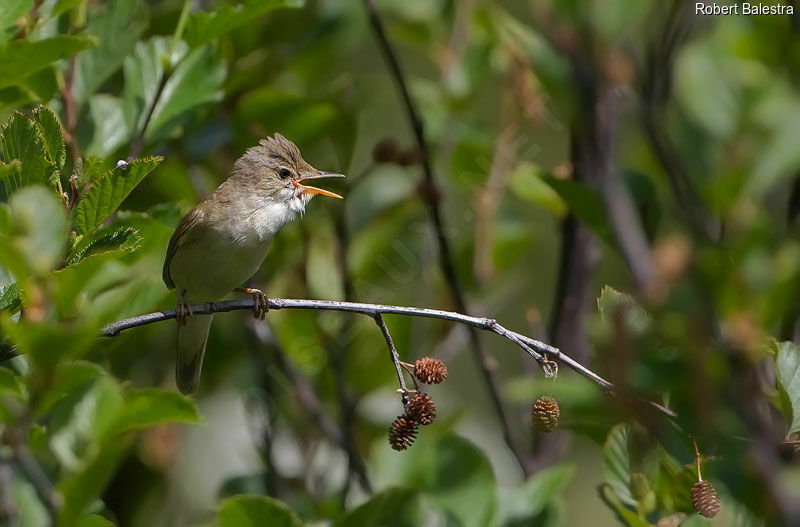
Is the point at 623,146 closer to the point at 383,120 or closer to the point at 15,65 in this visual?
the point at 383,120

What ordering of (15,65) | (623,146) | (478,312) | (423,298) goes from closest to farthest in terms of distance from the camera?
(15,65) → (478,312) → (423,298) → (623,146)

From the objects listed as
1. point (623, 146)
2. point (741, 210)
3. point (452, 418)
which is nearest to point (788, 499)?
point (452, 418)

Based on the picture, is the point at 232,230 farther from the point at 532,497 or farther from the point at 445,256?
the point at 532,497

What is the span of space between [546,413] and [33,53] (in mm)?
1299

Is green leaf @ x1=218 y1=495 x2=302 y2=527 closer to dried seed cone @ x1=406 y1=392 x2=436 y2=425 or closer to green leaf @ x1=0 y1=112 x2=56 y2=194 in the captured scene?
dried seed cone @ x1=406 y1=392 x2=436 y2=425

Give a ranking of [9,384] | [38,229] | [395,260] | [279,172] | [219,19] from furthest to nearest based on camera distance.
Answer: [395,260]
[279,172]
[219,19]
[9,384]
[38,229]

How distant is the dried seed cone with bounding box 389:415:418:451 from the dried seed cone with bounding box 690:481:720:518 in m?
0.60

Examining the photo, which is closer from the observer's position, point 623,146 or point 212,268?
point 212,268

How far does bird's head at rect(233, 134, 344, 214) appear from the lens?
350cm

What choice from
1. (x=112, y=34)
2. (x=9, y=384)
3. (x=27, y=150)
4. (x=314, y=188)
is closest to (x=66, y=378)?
(x=9, y=384)

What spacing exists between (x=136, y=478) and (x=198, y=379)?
0.42 metres

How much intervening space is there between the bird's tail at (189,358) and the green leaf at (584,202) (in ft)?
4.67

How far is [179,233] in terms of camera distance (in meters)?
3.58

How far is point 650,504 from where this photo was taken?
7.32 ft
